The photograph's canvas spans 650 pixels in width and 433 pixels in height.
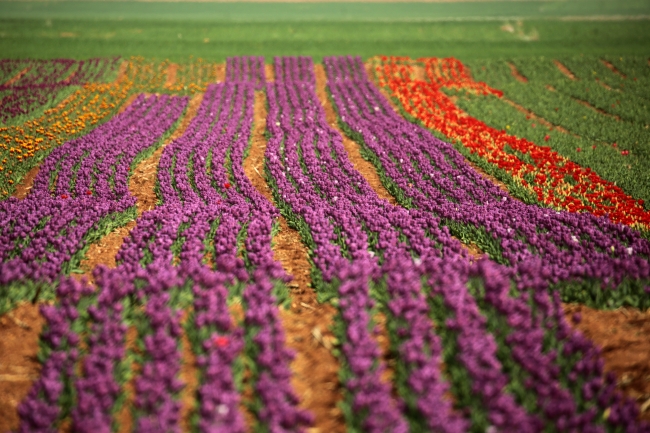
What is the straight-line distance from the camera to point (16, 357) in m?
4.37

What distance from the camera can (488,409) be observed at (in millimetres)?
3371

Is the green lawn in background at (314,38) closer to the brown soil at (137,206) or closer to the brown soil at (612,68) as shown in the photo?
the brown soil at (612,68)

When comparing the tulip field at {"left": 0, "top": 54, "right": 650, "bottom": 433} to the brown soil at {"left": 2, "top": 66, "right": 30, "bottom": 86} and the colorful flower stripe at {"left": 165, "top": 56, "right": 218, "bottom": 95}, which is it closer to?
the colorful flower stripe at {"left": 165, "top": 56, "right": 218, "bottom": 95}

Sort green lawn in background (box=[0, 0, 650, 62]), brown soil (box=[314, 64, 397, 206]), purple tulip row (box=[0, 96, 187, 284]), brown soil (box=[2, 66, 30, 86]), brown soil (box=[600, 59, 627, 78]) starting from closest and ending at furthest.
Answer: purple tulip row (box=[0, 96, 187, 284]), brown soil (box=[314, 64, 397, 206]), brown soil (box=[2, 66, 30, 86]), brown soil (box=[600, 59, 627, 78]), green lawn in background (box=[0, 0, 650, 62])

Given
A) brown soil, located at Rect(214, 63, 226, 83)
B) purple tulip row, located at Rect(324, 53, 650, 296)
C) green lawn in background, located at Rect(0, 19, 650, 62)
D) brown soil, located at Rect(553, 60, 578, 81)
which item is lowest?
purple tulip row, located at Rect(324, 53, 650, 296)

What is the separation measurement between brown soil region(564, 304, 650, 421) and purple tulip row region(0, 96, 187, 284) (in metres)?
7.07

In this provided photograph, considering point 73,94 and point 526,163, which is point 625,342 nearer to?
point 526,163

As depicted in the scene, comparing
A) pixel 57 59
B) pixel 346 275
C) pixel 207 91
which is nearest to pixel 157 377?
pixel 346 275

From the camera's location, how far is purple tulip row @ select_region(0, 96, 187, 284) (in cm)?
598

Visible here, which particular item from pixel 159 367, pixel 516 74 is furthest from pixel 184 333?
pixel 516 74

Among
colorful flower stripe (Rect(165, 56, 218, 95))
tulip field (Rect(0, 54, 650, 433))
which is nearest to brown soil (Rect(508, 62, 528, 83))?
tulip field (Rect(0, 54, 650, 433))

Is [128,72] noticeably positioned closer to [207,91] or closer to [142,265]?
[207,91]

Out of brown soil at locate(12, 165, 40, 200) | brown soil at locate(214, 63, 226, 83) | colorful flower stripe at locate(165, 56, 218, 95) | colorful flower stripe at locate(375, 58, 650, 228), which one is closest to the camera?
colorful flower stripe at locate(375, 58, 650, 228)

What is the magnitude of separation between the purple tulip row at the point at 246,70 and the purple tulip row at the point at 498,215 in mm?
13659
